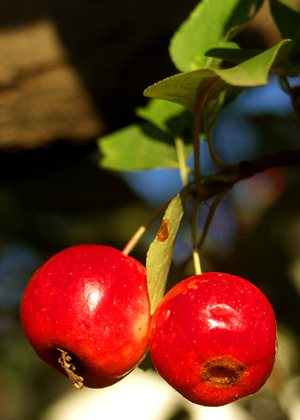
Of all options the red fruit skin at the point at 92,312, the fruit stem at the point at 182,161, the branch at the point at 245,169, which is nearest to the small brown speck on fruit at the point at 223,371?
the red fruit skin at the point at 92,312

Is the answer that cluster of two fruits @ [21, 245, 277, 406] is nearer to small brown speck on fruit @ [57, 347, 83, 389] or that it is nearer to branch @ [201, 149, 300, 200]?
small brown speck on fruit @ [57, 347, 83, 389]

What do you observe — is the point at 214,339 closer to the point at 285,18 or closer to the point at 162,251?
the point at 162,251

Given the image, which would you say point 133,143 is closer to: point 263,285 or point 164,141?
point 164,141

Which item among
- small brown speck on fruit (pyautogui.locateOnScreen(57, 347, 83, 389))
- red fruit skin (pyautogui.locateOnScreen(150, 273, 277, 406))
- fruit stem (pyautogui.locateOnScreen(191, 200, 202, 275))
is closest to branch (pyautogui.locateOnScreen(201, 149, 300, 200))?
fruit stem (pyautogui.locateOnScreen(191, 200, 202, 275))

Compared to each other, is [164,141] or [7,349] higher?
[164,141]

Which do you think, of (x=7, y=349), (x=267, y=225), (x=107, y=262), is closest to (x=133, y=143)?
(x=107, y=262)

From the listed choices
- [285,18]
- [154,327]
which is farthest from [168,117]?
[154,327]
